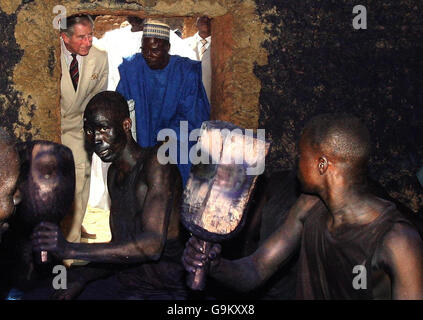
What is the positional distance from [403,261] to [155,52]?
386 centimetres

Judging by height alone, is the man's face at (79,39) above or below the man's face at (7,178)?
above

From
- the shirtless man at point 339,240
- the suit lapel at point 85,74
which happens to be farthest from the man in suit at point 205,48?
the shirtless man at point 339,240

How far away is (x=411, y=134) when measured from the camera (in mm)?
4852

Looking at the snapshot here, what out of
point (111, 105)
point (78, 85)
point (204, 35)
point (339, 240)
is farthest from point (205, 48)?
point (339, 240)

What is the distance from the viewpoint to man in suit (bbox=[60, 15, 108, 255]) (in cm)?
527

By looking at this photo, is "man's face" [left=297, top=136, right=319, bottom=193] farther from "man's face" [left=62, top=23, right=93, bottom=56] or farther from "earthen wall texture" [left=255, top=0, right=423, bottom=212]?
"man's face" [left=62, top=23, right=93, bottom=56]

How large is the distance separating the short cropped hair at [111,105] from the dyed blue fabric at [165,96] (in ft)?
6.35

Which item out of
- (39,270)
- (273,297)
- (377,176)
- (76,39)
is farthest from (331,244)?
(76,39)

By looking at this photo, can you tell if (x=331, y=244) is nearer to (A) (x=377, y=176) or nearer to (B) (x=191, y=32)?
(A) (x=377, y=176)

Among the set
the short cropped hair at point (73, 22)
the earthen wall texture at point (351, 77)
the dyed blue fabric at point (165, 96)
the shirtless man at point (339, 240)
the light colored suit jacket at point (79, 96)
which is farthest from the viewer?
the dyed blue fabric at point (165, 96)

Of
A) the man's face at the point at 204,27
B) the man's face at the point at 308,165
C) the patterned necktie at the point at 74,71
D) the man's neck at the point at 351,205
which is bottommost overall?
the man's neck at the point at 351,205

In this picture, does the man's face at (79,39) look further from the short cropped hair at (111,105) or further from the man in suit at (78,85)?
the short cropped hair at (111,105)

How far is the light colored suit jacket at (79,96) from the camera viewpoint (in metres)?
5.36

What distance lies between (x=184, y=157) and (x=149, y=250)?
2207 millimetres
